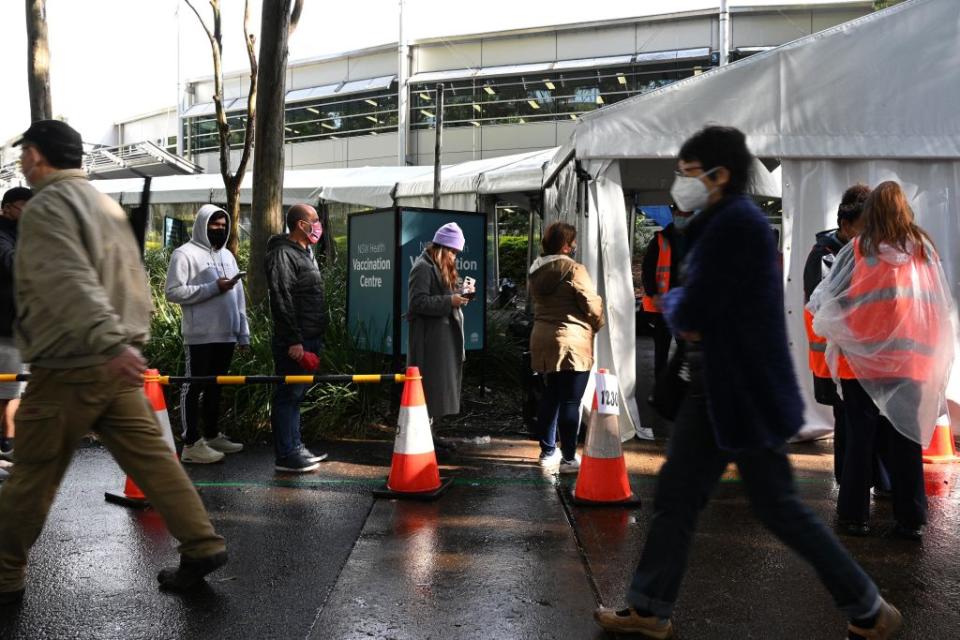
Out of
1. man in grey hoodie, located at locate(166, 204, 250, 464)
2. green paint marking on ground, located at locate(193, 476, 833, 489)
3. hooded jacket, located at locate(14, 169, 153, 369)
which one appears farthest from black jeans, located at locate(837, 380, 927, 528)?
man in grey hoodie, located at locate(166, 204, 250, 464)

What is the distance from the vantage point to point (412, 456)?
5.60 metres

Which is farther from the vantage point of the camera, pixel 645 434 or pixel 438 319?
pixel 645 434

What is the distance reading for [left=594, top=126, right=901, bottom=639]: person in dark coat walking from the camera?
3.12 meters

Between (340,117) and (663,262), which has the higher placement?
(340,117)

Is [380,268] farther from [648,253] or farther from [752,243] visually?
[752,243]

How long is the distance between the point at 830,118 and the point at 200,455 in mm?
5630

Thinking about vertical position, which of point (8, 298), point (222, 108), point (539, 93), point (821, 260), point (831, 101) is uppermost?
point (539, 93)

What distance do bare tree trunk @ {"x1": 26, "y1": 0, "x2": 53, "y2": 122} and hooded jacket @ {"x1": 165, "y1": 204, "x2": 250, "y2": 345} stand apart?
4.95 m

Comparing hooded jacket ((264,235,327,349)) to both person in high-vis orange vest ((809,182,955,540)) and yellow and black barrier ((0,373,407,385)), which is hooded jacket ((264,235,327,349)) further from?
person in high-vis orange vest ((809,182,955,540))

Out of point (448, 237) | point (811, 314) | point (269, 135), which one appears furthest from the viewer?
point (269, 135)

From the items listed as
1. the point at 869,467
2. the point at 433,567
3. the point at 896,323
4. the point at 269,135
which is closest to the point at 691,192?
the point at 896,323

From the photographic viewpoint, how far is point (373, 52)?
3384 cm

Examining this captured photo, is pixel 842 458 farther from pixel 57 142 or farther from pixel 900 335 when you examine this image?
pixel 57 142

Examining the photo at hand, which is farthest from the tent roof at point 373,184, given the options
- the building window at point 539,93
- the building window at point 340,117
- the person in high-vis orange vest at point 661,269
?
the building window at point 340,117
